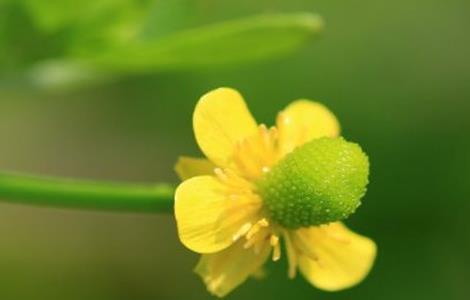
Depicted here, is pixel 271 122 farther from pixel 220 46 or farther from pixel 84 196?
pixel 84 196

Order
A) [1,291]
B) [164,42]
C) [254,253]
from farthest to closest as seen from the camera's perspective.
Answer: [1,291] < [164,42] < [254,253]

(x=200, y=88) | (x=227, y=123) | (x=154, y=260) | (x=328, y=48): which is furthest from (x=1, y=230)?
(x=227, y=123)

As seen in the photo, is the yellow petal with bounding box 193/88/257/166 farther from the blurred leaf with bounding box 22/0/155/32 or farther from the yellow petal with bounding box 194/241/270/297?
the blurred leaf with bounding box 22/0/155/32

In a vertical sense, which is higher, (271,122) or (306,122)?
(306,122)

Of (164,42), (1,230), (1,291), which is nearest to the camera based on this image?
(164,42)

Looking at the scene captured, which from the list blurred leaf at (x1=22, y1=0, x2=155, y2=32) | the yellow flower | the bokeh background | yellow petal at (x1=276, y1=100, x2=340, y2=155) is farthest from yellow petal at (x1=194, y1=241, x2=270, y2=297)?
the bokeh background

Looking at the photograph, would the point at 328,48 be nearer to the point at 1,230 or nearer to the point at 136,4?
the point at 1,230

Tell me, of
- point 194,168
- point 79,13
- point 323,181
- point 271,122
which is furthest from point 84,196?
point 271,122
